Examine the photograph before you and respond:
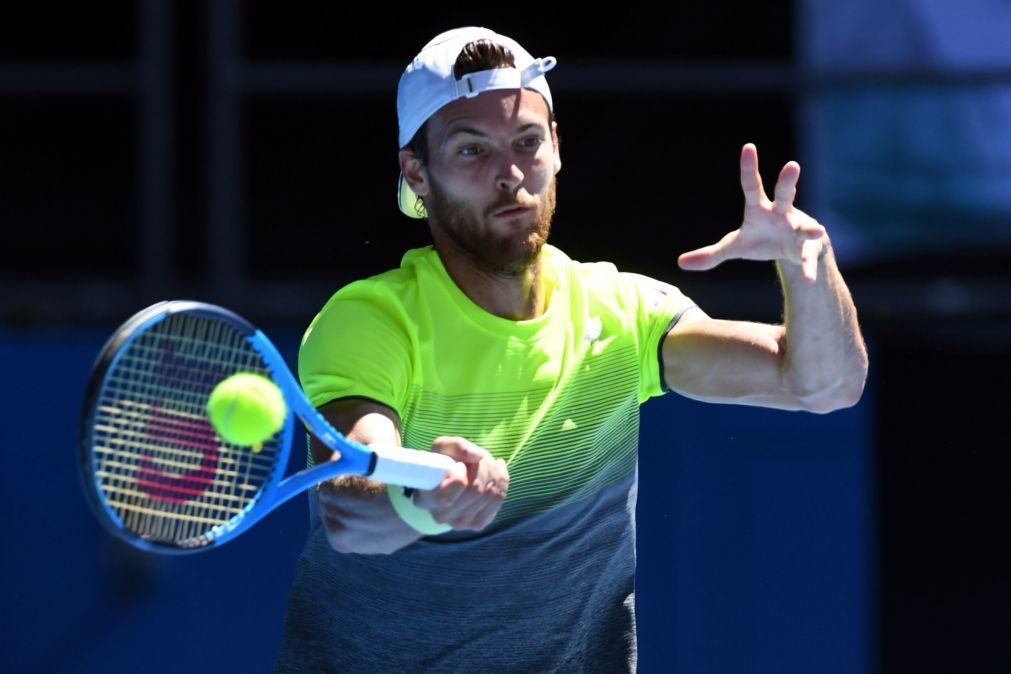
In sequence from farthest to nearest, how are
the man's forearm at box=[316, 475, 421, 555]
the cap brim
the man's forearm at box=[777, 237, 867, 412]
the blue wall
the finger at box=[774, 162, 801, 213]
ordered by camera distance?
the blue wall
the cap brim
the man's forearm at box=[777, 237, 867, 412]
the finger at box=[774, 162, 801, 213]
the man's forearm at box=[316, 475, 421, 555]

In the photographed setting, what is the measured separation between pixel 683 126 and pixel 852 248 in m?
1.28

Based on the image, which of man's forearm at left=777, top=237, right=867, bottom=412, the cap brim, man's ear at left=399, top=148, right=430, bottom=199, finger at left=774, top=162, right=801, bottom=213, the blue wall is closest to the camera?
finger at left=774, top=162, right=801, bottom=213

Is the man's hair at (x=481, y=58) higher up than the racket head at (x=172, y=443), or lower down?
higher up

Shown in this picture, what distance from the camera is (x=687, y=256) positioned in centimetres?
325

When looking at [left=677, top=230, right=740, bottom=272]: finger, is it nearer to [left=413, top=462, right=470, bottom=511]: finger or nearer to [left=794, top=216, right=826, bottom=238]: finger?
[left=794, top=216, right=826, bottom=238]: finger

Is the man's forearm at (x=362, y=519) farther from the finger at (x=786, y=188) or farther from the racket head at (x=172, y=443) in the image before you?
the finger at (x=786, y=188)

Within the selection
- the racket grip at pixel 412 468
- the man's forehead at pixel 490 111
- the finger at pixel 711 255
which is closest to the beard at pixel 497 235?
the man's forehead at pixel 490 111

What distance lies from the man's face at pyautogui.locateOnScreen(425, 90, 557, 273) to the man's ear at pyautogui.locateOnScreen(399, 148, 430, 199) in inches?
2.9

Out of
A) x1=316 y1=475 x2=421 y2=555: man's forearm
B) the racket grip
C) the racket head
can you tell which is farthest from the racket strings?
the racket grip

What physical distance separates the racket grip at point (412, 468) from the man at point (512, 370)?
0.28 m

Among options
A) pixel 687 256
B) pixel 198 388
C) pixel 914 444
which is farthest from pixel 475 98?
pixel 914 444

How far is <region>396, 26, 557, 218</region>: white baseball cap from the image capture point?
11.0 feet

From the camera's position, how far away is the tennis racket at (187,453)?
2801mm

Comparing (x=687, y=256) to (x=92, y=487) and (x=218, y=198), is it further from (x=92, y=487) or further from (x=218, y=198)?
(x=218, y=198)
